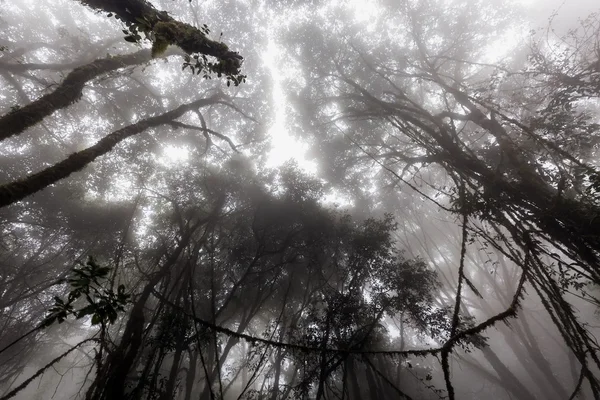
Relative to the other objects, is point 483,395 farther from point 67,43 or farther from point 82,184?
point 67,43

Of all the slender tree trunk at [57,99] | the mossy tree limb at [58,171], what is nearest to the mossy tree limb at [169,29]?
the slender tree trunk at [57,99]

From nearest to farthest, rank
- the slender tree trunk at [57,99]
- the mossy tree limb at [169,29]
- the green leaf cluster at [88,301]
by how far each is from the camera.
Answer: the green leaf cluster at [88,301]
the mossy tree limb at [169,29]
the slender tree trunk at [57,99]

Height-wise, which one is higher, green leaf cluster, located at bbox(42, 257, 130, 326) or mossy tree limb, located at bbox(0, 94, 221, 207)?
mossy tree limb, located at bbox(0, 94, 221, 207)

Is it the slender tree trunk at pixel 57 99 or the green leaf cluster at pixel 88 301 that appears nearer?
the green leaf cluster at pixel 88 301

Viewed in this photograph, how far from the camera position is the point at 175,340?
341 inches

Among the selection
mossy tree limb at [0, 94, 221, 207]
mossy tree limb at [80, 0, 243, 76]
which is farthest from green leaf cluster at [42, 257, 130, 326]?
mossy tree limb at [80, 0, 243, 76]

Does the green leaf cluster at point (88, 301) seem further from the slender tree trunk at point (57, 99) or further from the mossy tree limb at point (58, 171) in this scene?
the slender tree trunk at point (57, 99)

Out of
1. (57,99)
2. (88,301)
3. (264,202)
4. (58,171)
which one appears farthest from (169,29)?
(264,202)

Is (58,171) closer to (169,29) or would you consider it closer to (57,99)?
(57,99)

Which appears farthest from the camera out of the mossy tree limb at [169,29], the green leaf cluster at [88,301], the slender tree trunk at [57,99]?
the slender tree trunk at [57,99]

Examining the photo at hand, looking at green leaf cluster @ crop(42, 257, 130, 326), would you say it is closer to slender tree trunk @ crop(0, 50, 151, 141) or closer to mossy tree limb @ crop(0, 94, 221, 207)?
mossy tree limb @ crop(0, 94, 221, 207)

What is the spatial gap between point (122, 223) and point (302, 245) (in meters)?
10.4

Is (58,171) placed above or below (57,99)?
below

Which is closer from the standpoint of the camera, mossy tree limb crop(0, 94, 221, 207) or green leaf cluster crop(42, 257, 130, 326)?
green leaf cluster crop(42, 257, 130, 326)
